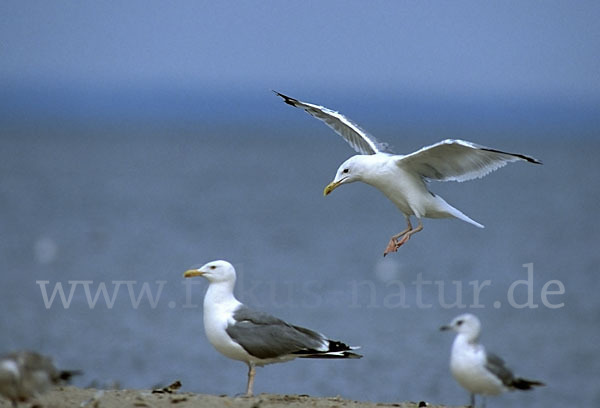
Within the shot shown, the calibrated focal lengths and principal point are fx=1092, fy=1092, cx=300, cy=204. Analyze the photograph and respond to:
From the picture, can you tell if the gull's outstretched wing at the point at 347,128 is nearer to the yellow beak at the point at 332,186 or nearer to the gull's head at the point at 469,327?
the yellow beak at the point at 332,186

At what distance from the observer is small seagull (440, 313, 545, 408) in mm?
8719

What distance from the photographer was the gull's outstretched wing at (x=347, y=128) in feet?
39.0

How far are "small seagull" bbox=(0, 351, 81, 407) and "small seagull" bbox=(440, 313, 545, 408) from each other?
321 cm

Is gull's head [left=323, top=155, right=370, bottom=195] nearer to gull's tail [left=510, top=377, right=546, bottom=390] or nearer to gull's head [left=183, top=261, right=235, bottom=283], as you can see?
gull's head [left=183, top=261, right=235, bottom=283]

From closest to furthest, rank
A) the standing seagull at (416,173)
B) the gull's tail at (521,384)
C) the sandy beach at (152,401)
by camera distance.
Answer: the sandy beach at (152,401)
the gull's tail at (521,384)
the standing seagull at (416,173)

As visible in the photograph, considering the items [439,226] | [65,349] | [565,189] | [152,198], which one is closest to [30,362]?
[65,349]

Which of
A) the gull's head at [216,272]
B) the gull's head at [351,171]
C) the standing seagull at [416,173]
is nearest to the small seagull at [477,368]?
the standing seagull at [416,173]

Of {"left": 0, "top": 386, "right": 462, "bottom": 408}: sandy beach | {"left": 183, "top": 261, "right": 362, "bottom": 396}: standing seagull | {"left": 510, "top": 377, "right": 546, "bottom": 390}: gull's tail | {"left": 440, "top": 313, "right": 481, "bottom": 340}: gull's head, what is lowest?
{"left": 0, "top": 386, "right": 462, "bottom": 408}: sandy beach

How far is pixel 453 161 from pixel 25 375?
16.3 feet

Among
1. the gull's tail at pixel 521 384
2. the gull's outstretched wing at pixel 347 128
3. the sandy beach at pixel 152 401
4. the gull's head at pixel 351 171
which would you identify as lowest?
the sandy beach at pixel 152 401

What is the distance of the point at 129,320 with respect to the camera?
2261 cm

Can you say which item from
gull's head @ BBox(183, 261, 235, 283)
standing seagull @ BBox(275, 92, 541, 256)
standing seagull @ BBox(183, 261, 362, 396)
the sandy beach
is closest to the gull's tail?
the sandy beach

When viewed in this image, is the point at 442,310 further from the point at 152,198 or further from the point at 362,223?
the point at 152,198

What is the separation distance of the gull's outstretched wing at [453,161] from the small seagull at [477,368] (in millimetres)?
1914
